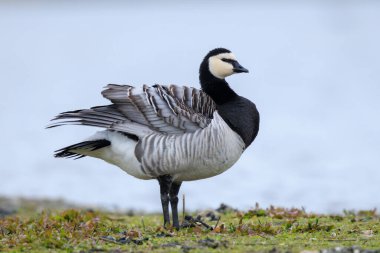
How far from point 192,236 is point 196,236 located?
6 cm

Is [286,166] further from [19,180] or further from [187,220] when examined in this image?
[187,220]

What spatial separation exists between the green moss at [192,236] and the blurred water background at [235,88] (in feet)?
17.6

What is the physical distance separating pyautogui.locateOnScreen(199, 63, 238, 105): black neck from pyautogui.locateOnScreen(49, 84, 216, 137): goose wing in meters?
0.54

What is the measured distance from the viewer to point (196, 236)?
791 centimetres

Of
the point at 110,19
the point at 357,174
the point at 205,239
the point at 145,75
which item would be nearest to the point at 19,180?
the point at 357,174

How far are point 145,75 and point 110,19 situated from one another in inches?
1292

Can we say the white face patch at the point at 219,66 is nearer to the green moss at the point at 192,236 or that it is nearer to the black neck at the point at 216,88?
the black neck at the point at 216,88

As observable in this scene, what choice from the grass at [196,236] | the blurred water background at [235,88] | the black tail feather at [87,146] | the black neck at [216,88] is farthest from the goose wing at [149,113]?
the blurred water background at [235,88]

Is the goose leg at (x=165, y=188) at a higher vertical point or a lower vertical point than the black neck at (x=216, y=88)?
lower

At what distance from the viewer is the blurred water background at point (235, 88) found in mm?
16453

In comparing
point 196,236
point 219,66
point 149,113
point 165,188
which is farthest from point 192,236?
point 219,66

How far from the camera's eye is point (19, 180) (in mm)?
18141

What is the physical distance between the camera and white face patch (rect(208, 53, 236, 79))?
9.73 meters

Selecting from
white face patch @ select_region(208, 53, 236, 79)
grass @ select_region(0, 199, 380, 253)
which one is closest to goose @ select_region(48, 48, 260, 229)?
white face patch @ select_region(208, 53, 236, 79)
